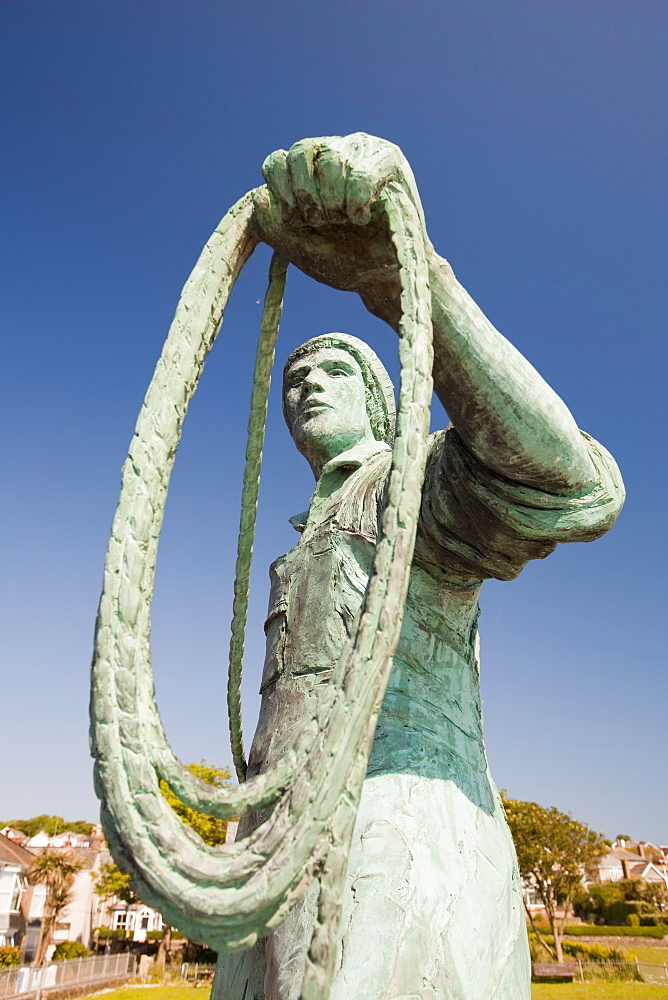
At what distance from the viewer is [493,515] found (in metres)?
2.06

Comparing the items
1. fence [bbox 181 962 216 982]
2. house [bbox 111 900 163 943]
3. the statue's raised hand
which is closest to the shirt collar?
the statue's raised hand

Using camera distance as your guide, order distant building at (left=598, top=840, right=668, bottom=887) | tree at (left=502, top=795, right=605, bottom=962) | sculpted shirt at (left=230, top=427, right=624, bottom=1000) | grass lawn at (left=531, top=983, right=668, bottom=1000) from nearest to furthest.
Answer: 1. sculpted shirt at (left=230, top=427, right=624, bottom=1000)
2. grass lawn at (left=531, top=983, right=668, bottom=1000)
3. tree at (left=502, top=795, right=605, bottom=962)
4. distant building at (left=598, top=840, right=668, bottom=887)

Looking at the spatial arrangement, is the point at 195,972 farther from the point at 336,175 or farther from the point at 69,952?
the point at 336,175

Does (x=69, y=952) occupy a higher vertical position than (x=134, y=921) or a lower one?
higher

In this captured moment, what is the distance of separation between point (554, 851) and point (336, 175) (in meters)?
39.1

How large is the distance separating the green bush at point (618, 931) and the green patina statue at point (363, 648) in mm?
54824

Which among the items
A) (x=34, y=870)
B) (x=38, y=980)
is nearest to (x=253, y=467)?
(x=38, y=980)

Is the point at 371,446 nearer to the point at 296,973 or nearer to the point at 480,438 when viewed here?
the point at 480,438

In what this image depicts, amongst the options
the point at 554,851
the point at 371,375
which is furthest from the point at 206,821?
the point at 371,375

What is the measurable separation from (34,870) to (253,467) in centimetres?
4149

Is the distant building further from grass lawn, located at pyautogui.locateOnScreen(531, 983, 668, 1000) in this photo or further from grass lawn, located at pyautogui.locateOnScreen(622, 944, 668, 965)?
grass lawn, located at pyautogui.locateOnScreen(531, 983, 668, 1000)

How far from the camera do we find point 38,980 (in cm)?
2359

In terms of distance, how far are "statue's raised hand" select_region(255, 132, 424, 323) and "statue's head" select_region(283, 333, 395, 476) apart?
85 centimetres

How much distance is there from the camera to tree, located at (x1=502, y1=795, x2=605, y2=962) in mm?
34406
